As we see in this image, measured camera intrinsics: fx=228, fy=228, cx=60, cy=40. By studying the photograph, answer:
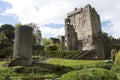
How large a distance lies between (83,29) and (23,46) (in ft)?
127

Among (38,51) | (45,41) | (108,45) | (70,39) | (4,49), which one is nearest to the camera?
(4,49)

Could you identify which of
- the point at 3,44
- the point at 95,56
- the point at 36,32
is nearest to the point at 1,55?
the point at 3,44

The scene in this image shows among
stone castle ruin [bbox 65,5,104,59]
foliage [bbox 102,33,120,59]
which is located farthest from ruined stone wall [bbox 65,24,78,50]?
foliage [bbox 102,33,120,59]

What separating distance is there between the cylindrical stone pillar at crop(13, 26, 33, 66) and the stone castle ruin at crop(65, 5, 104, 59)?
26555 mm

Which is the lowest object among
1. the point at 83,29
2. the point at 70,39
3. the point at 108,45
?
the point at 108,45

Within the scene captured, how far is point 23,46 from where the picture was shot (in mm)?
35375

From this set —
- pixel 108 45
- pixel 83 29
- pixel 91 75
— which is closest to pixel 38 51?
pixel 83 29

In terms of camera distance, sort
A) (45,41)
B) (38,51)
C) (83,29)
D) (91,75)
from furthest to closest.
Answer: (45,41) < (83,29) < (38,51) < (91,75)

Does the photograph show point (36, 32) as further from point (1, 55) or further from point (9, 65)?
Answer: point (9, 65)

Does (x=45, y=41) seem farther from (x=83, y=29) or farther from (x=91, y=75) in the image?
(x=91, y=75)

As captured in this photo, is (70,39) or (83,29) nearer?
(70,39)

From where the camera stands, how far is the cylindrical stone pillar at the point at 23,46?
35125mm

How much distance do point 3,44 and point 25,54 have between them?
24.4 meters

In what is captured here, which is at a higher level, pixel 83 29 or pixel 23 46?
pixel 83 29
